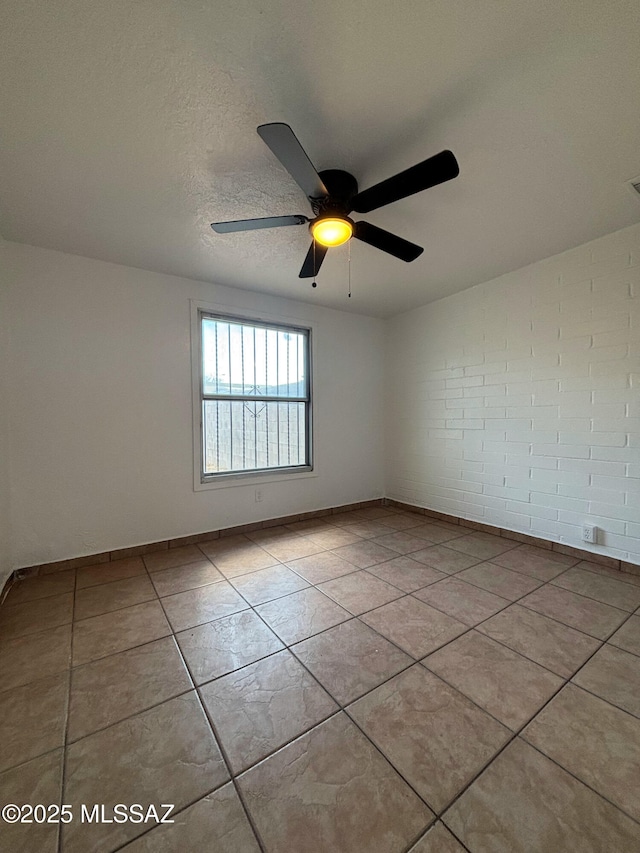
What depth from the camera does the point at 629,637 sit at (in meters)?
1.74

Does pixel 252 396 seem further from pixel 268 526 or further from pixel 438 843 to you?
pixel 438 843

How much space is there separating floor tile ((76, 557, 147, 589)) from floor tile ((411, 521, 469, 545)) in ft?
8.26

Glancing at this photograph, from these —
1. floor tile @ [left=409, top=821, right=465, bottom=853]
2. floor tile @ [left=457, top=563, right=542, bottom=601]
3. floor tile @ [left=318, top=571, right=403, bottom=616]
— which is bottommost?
floor tile @ [left=318, top=571, right=403, bottom=616]

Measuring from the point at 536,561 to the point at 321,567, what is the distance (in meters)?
1.74

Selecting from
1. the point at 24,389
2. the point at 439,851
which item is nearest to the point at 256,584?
the point at 439,851

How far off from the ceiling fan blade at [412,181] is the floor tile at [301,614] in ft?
7.39

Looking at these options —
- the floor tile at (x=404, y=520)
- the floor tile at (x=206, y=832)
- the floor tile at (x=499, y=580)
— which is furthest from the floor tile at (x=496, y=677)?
the floor tile at (x=404, y=520)

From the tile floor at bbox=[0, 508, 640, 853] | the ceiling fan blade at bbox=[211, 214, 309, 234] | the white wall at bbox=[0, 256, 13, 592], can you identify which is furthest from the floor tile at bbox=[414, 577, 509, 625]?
the white wall at bbox=[0, 256, 13, 592]

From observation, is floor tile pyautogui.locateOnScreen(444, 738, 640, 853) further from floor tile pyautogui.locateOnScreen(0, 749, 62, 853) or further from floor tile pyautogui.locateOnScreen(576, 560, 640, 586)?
floor tile pyautogui.locateOnScreen(576, 560, 640, 586)

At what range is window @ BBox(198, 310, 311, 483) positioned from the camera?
3348 mm

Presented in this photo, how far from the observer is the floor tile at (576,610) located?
72.3 inches

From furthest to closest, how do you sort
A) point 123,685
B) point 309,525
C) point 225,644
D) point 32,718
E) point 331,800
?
point 309,525 < point 225,644 < point 123,685 < point 32,718 < point 331,800

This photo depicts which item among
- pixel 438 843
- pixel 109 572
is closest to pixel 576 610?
pixel 438 843

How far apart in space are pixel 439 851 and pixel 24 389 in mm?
3320
